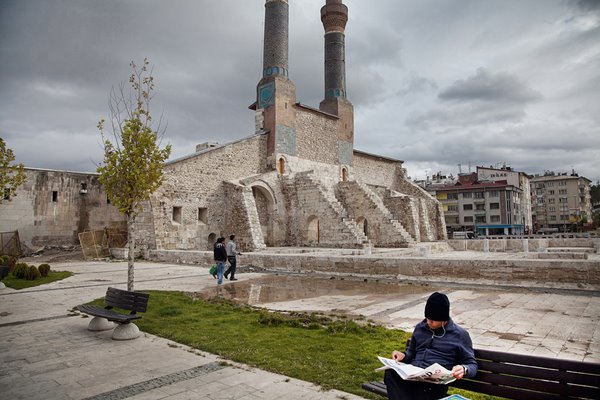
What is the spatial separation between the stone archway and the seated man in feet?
63.6

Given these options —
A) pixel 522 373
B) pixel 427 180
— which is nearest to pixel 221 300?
pixel 522 373

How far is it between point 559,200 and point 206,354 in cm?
8361

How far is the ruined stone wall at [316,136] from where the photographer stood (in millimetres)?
24234

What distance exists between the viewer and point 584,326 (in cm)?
528

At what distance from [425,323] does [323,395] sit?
1.11 metres

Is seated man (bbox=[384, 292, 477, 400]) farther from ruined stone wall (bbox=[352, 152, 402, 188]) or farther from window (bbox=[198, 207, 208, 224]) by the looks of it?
ruined stone wall (bbox=[352, 152, 402, 188])

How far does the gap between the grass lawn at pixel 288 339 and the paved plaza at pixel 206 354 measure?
0.20 meters

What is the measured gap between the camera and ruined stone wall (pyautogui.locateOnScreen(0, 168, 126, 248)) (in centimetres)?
1739

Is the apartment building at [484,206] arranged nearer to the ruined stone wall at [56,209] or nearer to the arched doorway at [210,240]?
the arched doorway at [210,240]

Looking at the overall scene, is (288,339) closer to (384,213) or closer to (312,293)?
(312,293)

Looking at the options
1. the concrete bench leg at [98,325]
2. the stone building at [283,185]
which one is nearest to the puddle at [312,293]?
the concrete bench leg at [98,325]

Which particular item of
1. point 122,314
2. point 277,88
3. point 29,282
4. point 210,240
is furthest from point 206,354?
point 277,88

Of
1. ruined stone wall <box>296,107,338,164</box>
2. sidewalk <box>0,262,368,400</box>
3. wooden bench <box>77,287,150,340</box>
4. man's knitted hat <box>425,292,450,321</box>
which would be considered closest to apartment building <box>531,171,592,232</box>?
ruined stone wall <box>296,107,338,164</box>

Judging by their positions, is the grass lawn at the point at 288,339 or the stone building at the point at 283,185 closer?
the grass lawn at the point at 288,339
